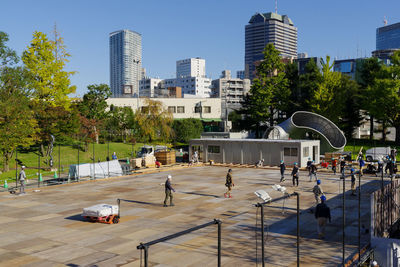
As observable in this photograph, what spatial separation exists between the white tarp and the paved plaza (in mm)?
3222

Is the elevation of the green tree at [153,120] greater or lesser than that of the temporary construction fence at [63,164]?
greater

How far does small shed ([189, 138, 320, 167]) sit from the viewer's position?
39.2m

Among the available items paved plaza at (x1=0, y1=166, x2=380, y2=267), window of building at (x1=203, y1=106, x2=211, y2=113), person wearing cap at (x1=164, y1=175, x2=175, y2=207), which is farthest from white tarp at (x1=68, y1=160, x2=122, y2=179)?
window of building at (x1=203, y1=106, x2=211, y2=113)

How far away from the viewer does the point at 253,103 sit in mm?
66375

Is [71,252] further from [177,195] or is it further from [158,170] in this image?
[158,170]

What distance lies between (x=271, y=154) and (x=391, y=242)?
2726cm

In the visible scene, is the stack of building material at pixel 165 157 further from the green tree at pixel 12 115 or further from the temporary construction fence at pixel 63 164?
the green tree at pixel 12 115

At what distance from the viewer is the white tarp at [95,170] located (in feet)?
105

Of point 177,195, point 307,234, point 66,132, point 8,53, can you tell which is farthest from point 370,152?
point 8,53

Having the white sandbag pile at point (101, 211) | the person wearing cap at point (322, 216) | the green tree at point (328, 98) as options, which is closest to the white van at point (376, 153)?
the green tree at point (328, 98)

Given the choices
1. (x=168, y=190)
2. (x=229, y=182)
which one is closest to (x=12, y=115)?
(x=168, y=190)

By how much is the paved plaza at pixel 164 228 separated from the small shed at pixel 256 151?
1040cm

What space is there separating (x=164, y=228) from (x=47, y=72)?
153ft

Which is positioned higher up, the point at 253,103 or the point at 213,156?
the point at 253,103
